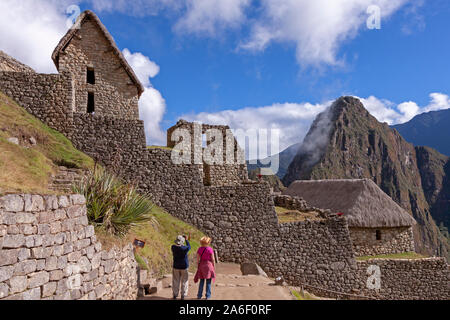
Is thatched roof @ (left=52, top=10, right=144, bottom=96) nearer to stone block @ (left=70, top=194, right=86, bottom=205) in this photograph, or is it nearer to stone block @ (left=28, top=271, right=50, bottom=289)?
stone block @ (left=70, top=194, right=86, bottom=205)

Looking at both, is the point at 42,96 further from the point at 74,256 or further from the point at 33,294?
Answer: the point at 33,294

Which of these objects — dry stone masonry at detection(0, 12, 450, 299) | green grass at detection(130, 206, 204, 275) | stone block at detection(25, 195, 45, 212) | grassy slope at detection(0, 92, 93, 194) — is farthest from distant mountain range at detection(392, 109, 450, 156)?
stone block at detection(25, 195, 45, 212)

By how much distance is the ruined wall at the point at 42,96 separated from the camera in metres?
12.1

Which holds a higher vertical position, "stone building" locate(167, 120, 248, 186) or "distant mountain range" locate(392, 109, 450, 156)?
"distant mountain range" locate(392, 109, 450, 156)

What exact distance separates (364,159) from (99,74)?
10146 cm

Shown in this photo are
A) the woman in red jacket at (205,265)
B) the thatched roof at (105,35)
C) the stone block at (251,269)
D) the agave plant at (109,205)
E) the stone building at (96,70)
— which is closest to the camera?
the woman in red jacket at (205,265)

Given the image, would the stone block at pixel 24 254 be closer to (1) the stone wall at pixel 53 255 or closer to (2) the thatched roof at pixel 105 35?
(1) the stone wall at pixel 53 255

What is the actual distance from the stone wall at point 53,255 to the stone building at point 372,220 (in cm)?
1575

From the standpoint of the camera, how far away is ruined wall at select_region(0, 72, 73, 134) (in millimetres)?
12062

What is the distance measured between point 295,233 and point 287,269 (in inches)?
57.4

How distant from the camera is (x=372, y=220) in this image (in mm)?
18234

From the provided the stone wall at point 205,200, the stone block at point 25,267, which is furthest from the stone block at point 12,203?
the stone wall at point 205,200

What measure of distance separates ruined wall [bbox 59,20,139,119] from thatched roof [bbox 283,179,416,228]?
14092mm
